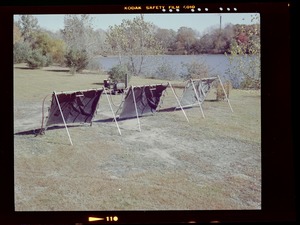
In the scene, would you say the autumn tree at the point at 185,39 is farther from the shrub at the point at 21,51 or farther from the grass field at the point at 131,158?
the shrub at the point at 21,51


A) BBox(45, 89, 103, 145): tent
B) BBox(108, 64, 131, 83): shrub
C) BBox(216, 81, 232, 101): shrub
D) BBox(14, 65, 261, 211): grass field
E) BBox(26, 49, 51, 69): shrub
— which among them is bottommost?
BBox(14, 65, 261, 211): grass field

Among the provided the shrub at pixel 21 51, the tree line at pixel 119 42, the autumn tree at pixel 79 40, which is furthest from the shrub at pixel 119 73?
the shrub at pixel 21 51

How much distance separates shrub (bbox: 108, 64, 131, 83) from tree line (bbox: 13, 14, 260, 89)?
0.03m

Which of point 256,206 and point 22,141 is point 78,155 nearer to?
point 22,141

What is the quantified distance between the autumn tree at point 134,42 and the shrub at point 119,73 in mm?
29

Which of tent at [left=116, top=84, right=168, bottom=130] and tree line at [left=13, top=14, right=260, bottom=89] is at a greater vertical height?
tree line at [left=13, top=14, right=260, bottom=89]

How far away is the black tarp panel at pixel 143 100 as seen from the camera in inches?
118

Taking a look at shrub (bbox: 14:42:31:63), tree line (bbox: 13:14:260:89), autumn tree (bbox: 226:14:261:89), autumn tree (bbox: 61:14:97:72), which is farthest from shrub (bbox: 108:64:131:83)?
autumn tree (bbox: 226:14:261:89)

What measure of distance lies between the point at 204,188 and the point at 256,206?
0.34 meters

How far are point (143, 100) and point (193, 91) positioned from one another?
0.33 meters

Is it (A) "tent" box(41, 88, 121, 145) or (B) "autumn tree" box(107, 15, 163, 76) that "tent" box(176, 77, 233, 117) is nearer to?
(B) "autumn tree" box(107, 15, 163, 76)

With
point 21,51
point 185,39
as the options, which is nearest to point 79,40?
point 21,51

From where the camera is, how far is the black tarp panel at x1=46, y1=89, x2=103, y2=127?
2932 mm
